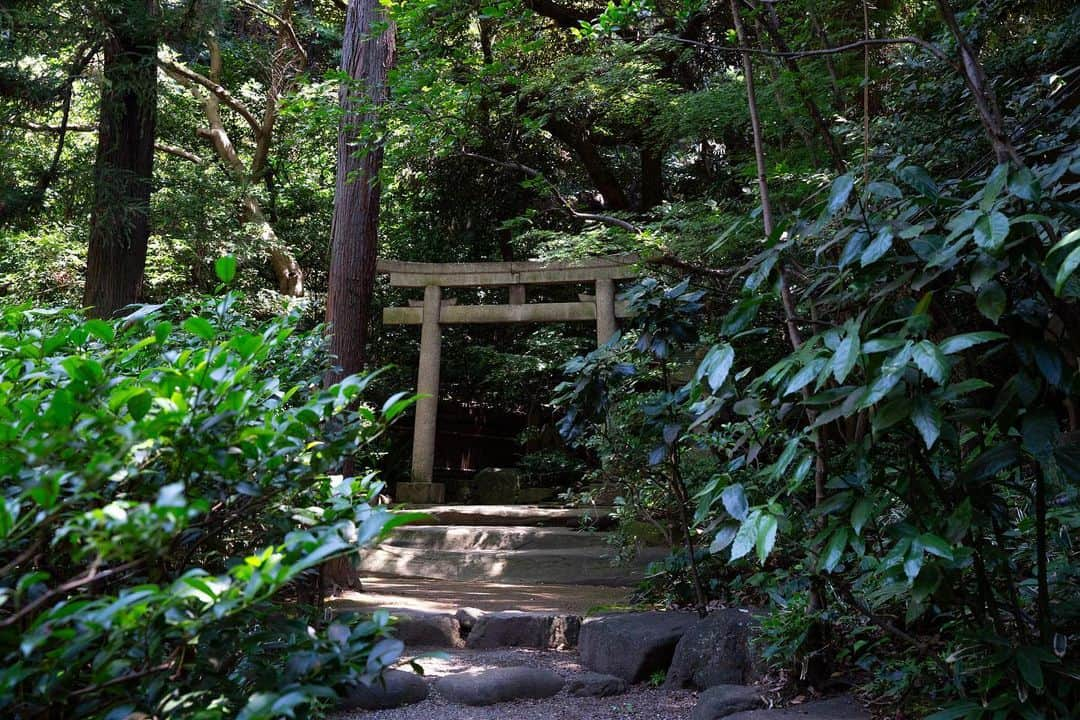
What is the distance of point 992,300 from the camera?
1.60 m

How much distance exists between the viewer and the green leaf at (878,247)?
1649 millimetres

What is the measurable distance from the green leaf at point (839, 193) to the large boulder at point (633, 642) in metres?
2.67

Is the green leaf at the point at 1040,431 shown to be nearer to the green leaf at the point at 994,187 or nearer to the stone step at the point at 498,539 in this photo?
the green leaf at the point at 994,187

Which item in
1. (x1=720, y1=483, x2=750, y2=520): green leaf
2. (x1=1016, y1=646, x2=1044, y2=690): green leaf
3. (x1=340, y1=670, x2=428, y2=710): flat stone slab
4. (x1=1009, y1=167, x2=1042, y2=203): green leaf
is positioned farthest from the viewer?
(x1=340, y1=670, x2=428, y2=710): flat stone slab

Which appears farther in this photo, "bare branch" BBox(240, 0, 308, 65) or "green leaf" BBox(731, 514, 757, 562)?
"bare branch" BBox(240, 0, 308, 65)

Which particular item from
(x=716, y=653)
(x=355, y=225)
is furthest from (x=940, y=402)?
(x=355, y=225)

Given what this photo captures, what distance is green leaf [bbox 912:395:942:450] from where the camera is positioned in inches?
59.3

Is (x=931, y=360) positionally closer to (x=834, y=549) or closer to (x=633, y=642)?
(x=834, y=549)

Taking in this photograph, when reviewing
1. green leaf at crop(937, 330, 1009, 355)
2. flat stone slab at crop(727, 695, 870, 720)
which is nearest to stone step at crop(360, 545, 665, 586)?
flat stone slab at crop(727, 695, 870, 720)

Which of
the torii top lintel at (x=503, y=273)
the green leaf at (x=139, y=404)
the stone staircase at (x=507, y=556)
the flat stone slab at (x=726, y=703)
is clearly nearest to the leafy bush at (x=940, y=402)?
the flat stone slab at (x=726, y=703)

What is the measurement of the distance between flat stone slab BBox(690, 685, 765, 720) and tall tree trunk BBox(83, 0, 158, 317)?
4.73 meters

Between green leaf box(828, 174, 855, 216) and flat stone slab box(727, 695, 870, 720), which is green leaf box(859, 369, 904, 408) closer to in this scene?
green leaf box(828, 174, 855, 216)

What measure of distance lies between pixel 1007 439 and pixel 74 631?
1.75 metres

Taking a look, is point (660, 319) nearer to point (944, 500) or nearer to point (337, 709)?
point (944, 500)
